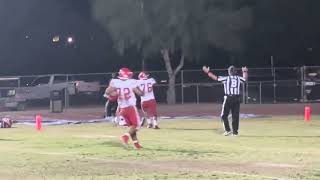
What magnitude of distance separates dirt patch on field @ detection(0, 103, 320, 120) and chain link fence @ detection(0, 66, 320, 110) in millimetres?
1248

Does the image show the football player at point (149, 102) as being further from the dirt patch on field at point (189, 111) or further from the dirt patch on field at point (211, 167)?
the dirt patch on field at point (211, 167)

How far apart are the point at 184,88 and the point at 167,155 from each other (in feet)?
101

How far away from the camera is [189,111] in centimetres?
3875

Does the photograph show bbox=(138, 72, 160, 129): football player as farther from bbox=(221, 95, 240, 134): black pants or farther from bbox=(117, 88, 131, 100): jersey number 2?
bbox=(117, 88, 131, 100): jersey number 2

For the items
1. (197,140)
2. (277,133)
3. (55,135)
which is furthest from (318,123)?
(55,135)

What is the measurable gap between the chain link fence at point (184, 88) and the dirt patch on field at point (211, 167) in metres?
28.1

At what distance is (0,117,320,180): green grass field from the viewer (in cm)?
1280

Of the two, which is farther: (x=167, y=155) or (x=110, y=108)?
(x=110, y=108)

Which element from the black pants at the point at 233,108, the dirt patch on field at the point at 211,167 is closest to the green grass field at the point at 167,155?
the dirt patch on field at the point at 211,167

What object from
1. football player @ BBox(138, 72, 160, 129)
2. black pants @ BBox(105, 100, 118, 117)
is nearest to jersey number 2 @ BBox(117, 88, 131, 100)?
football player @ BBox(138, 72, 160, 129)

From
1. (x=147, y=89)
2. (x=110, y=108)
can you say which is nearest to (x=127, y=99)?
(x=147, y=89)

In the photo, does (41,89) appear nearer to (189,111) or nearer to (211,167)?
(189,111)

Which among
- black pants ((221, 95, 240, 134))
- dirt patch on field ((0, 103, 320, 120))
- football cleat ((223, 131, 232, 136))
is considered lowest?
dirt patch on field ((0, 103, 320, 120))

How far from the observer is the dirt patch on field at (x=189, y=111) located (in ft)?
117
